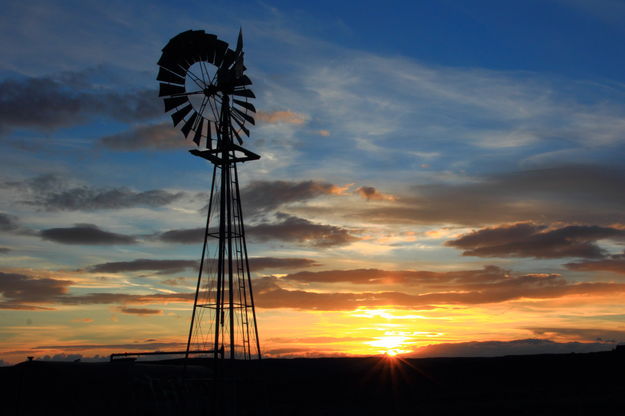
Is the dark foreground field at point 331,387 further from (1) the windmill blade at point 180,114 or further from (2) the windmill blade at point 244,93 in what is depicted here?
(2) the windmill blade at point 244,93

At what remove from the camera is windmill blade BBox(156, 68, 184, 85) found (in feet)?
121

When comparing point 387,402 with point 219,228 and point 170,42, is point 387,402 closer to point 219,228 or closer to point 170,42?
point 219,228

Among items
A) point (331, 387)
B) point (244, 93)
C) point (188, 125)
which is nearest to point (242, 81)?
point (244, 93)

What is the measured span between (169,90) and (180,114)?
5.21 ft

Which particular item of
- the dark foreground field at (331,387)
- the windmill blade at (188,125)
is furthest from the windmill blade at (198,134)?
the dark foreground field at (331,387)

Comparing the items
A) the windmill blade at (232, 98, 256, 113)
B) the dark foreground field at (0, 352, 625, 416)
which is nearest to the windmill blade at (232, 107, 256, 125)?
the windmill blade at (232, 98, 256, 113)

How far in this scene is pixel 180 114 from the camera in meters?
37.4

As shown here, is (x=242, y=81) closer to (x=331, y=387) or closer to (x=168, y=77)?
(x=168, y=77)

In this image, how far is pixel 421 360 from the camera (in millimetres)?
110875

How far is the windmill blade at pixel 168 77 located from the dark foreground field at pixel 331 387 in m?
16.8

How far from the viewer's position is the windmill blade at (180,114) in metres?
37.2

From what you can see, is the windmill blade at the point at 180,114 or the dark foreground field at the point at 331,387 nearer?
the dark foreground field at the point at 331,387

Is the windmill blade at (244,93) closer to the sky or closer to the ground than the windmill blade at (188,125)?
closer to the sky

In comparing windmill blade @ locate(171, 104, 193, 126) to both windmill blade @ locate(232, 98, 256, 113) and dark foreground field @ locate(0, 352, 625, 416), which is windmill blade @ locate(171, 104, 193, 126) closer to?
windmill blade @ locate(232, 98, 256, 113)
